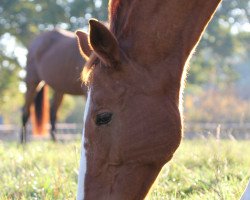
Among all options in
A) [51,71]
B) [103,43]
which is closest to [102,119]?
[103,43]

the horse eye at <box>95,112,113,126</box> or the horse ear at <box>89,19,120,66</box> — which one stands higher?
the horse ear at <box>89,19,120,66</box>

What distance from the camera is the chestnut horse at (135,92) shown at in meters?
2.33

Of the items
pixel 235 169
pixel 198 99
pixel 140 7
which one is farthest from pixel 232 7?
pixel 140 7

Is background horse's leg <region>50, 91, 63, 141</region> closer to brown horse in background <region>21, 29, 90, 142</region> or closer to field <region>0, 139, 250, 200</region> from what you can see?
brown horse in background <region>21, 29, 90, 142</region>

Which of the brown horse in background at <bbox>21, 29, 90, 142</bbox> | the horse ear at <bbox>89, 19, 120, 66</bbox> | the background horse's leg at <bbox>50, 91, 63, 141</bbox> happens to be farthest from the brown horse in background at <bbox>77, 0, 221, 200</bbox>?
the background horse's leg at <bbox>50, 91, 63, 141</bbox>

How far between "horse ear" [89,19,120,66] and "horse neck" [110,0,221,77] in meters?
0.09

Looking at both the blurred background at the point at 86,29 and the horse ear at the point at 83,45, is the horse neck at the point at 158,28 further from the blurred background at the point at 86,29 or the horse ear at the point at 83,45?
the blurred background at the point at 86,29

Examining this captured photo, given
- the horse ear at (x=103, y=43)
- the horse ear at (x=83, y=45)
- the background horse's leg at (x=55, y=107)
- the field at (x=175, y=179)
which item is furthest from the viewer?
the background horse's leg at (x=55, y=107)

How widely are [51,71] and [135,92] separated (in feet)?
20.4

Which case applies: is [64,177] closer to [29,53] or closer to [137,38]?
[137,38]

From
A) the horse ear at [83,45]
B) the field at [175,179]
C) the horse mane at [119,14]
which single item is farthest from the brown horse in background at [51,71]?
the horse mane at [119,14]

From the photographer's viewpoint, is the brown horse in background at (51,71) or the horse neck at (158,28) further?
the brown horse in background at (51,71)

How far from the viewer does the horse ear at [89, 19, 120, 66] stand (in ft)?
7.55

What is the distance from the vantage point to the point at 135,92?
2.42 meters
